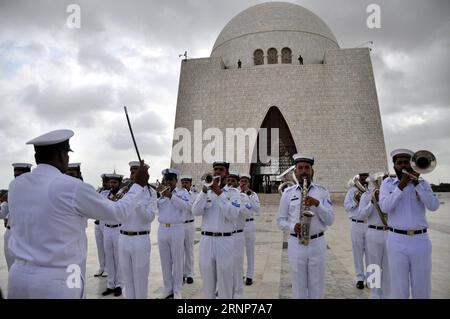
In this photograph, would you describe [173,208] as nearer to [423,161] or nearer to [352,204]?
[352,204]

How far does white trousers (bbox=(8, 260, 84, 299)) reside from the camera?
199 cm

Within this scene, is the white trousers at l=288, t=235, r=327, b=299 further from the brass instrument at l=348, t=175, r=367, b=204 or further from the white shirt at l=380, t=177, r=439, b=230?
the brass instrument at l=348, t=175, r=367, b=204

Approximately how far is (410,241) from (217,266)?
6.34 feet

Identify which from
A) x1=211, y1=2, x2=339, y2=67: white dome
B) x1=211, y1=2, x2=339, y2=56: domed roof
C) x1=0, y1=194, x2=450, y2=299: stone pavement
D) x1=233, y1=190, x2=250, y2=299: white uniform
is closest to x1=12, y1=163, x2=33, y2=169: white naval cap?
x1=0, y1=194, x2=450, y2=299: stone pavement

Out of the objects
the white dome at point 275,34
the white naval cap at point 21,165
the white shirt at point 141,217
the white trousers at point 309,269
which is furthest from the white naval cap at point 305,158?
the white dome at point 275,34

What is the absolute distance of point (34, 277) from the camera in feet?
6.55

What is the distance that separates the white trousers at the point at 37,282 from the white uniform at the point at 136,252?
1.67 meters

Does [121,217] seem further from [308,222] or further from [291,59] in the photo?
[291,59]

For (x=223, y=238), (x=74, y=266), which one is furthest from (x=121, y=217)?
(x=223, y=238)

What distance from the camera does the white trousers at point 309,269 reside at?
3207mm

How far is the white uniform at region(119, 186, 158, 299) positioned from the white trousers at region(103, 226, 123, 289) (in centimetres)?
93

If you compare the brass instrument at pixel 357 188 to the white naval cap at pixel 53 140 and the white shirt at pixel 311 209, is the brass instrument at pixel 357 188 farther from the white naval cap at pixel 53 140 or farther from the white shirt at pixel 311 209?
the white naval cap at pixel 53 140

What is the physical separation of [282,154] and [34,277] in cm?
2235

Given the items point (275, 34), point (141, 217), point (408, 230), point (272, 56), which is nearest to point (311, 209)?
point (408, 230)
